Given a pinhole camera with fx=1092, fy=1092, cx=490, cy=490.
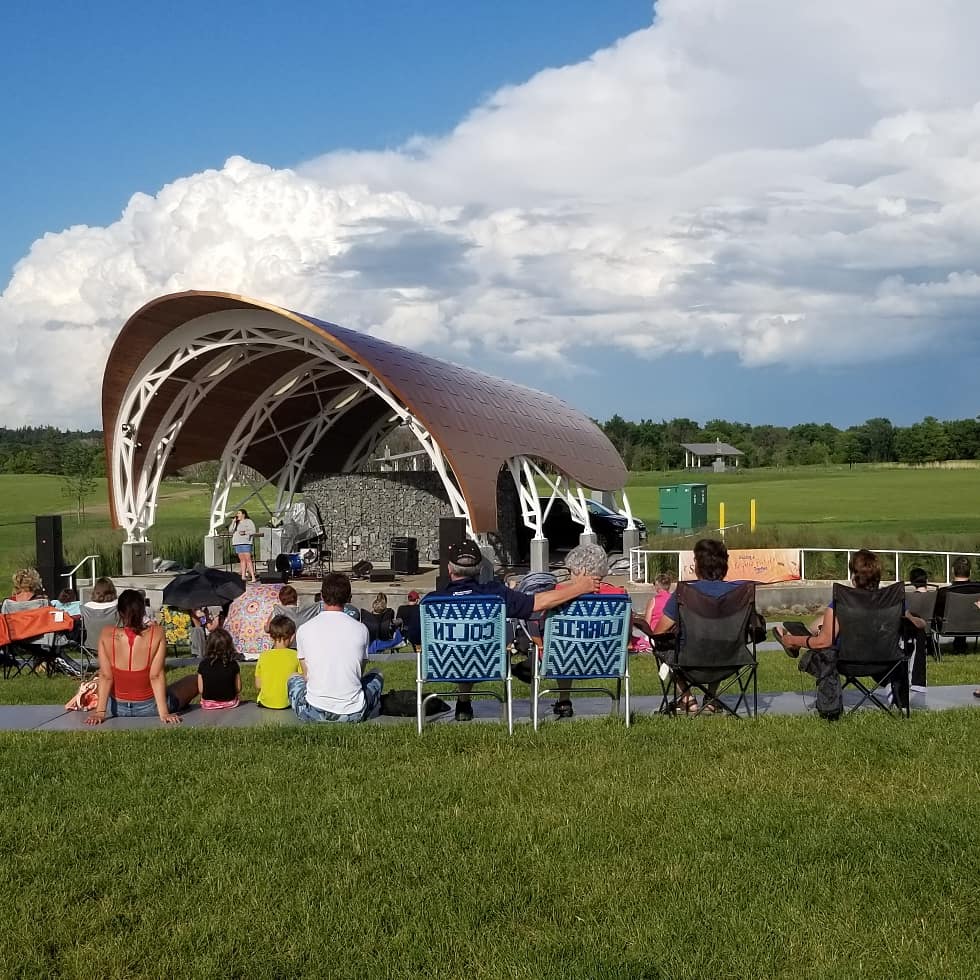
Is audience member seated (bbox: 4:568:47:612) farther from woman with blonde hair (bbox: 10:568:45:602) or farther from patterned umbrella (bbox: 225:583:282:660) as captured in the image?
patterned umbrella (bbox: 225:583:282:660)

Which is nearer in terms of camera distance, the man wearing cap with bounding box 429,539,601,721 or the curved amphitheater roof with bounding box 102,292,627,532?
the man wearing cap with bounding box 429,539,601,721

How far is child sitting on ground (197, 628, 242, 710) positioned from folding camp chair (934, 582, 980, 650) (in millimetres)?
6731

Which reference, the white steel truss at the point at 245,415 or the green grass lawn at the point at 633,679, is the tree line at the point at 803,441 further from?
the green grass lawn at the point at 633,679

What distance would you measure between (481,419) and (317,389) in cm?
680

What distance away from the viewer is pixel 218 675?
701cm

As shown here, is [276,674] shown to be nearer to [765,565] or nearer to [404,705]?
[404,705]

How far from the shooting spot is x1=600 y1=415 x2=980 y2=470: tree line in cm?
→ 8722

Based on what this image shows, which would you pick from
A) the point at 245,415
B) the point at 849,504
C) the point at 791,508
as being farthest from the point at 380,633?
the point at 849,504

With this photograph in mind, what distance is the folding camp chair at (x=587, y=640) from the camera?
20.4ft

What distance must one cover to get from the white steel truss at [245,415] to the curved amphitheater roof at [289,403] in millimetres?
37

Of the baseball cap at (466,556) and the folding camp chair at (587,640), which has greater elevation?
the baseball cap at (466,556)

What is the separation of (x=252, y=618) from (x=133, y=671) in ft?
11.2

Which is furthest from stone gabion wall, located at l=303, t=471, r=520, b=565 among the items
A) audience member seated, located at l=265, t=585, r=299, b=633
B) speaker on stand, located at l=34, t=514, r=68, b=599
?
audience member seated, located at l=265, t=585, r=299, b=633

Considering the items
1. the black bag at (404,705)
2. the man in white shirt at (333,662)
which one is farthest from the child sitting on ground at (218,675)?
the black bag at (404,705)
